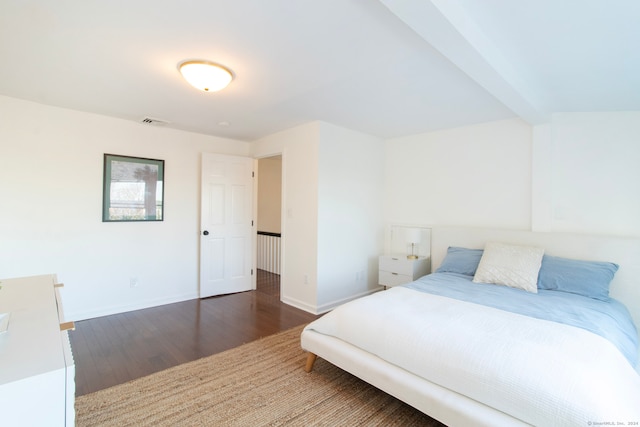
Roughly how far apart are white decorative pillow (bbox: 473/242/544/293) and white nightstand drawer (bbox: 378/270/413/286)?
97cm

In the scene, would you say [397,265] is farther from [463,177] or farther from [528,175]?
[528,175]

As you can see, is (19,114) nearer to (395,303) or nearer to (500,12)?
(395,303)

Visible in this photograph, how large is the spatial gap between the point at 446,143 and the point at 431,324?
9.38ft

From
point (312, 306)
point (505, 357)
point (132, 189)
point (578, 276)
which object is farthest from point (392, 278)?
point (132, 189)

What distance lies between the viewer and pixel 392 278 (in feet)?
13.2

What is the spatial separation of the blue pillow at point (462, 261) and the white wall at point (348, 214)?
117 cm

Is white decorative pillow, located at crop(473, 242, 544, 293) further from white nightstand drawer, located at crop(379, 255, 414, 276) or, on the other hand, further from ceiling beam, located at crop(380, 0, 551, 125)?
ceiling beam, located at crop(380, 0, 551, 125)

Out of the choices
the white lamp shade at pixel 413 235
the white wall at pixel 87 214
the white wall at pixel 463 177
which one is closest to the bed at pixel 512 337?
the white wall at pixel 463 177

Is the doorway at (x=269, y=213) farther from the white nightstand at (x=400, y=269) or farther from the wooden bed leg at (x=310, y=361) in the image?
the wooden bed leg at (x=310, y=361)

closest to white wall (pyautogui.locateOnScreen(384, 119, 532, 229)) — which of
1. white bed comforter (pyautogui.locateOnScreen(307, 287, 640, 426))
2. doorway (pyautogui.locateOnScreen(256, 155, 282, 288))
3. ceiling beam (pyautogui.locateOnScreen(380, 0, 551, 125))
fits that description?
ceiling beam (pyautogui.locateOnScreen(380, 0, 551, 125))

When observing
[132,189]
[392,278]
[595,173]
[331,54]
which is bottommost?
[392,278]

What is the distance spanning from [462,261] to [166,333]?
3.24 m

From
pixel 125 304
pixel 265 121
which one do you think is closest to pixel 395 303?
pixel 265 121

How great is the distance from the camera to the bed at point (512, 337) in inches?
53.6
